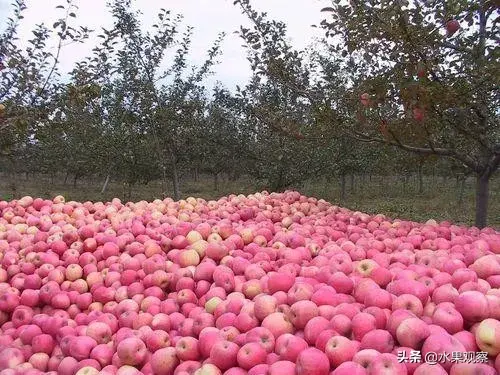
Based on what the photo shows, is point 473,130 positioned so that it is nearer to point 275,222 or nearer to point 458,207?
point 275,222

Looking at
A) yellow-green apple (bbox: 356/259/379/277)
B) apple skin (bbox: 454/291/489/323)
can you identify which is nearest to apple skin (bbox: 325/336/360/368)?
apple skin (bbox: 454/291/489/323)

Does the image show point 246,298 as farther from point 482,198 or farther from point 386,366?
point 482,198

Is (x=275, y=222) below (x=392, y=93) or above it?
below

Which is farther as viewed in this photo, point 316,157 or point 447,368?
point 316,157

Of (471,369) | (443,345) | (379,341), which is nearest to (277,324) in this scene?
(379,341)

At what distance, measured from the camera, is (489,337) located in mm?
1816

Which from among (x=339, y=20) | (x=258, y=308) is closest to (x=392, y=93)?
(x=339, y=20)

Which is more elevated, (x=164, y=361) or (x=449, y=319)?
(x=449, y=319)

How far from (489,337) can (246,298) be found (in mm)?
1241

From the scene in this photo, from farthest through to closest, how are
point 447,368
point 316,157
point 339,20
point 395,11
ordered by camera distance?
point 316,157 < point 339,20 < point 395,11 < point 447,368

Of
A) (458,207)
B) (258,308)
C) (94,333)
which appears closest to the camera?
(258,308)

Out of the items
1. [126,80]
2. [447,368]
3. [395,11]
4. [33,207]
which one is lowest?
[447,368]

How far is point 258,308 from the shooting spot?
7.65ft

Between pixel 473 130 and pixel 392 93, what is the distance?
3.06ft
